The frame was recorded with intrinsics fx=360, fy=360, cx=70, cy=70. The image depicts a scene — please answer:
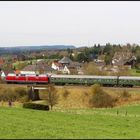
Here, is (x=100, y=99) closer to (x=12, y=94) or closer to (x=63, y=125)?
(x=12, y=94)

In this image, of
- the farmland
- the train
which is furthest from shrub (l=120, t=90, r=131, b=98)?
the farmland

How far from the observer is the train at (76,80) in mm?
55116

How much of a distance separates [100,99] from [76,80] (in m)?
11.5

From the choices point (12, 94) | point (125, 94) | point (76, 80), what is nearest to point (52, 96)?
point (12, 94)

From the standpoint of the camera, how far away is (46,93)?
55.8 metres

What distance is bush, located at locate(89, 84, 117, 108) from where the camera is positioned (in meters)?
48.0

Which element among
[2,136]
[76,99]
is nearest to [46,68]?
[76,99]

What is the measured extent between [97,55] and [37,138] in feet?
438

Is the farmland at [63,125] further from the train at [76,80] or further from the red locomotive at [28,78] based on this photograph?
the red locomotive at [28,78]

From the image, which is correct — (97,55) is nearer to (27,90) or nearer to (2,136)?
(27,90)

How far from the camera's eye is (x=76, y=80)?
59312 mm

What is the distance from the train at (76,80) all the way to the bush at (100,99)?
7.11m

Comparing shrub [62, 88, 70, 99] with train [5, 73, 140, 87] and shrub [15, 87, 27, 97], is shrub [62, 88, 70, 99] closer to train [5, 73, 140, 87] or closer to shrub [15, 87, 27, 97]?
shrub [15, 87, 27, 97]

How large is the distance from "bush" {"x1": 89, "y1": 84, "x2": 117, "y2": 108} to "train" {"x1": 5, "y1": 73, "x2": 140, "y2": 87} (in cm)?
711
